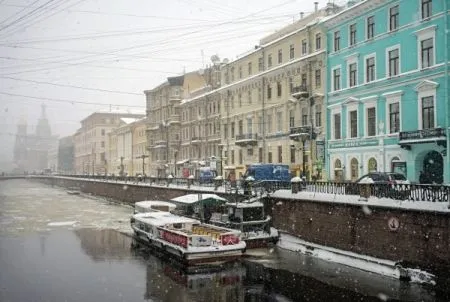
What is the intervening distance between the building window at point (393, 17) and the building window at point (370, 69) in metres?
2.75

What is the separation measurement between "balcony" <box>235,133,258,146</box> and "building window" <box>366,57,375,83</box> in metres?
17.6

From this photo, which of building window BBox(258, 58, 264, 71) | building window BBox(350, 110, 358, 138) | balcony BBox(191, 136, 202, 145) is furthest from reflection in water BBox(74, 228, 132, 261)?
balcony BBox(191, 136, 202, 145)

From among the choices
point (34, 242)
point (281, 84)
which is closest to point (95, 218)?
point (34, 242)

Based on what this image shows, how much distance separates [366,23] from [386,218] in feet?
65.0

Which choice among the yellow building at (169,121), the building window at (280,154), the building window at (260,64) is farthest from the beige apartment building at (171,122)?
the building window at (280,154)

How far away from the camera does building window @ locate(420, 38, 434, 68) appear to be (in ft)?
105

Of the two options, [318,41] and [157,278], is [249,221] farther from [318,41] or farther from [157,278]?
[318,41]

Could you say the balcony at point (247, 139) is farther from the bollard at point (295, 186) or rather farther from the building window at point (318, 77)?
the bollard at point (295, 186)

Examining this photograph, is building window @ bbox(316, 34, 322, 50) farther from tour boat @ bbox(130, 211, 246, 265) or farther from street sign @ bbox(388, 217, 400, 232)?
street sign @ bbox(388, 217, 400, 232)

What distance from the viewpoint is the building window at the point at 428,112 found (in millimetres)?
32094

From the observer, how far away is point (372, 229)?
2298 cm

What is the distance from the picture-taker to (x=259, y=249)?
2880 cm

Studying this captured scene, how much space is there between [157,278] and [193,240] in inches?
119

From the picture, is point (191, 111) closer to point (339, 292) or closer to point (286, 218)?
point (286, 218)
